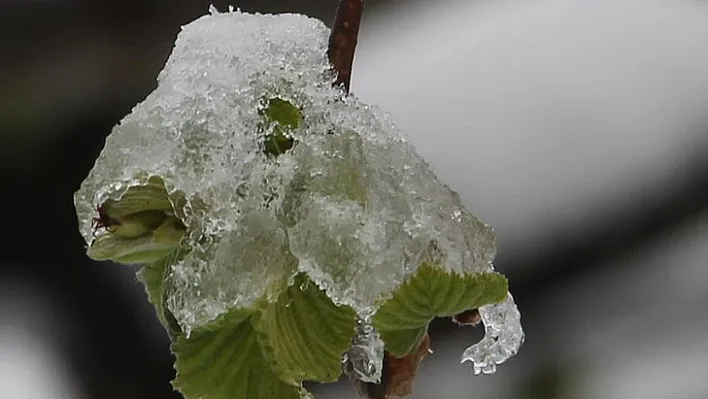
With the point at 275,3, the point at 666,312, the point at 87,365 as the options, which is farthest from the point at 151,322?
the point at 666,312

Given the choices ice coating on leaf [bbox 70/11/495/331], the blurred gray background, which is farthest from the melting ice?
the blurred gray background

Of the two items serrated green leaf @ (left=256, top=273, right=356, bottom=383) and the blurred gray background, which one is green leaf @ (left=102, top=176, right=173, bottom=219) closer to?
serrated green leaf @ (left=256, top=273, right=356, bottom=383)

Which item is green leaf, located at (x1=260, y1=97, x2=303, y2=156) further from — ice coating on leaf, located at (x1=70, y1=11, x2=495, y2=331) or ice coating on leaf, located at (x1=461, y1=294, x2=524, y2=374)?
ice coating on leaf, located at (x1=461, y1=294, x2=524, y2=374)

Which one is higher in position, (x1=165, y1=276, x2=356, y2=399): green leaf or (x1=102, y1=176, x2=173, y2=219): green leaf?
(x1=102, y1=176, x2=173, y2=219): green leaf

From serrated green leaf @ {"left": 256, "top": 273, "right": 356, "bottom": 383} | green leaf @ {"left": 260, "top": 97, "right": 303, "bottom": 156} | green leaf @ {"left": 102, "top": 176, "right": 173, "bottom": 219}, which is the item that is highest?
green leaf @ {"left": 260, "top": 97, "right": 303, "bottom": 156}

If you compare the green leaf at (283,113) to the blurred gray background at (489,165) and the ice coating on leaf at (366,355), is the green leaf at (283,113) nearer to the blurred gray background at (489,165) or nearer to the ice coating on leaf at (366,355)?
the ice coating on leaf at (366,355)

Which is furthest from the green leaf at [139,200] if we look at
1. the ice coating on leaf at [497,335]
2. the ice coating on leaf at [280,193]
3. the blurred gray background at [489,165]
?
the blurred gray background at [489,165]

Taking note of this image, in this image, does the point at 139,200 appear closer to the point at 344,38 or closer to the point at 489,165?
the point at 344,38

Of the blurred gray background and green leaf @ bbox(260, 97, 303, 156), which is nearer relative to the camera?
green leaf @ bbox(260, 97, 303, 156)
